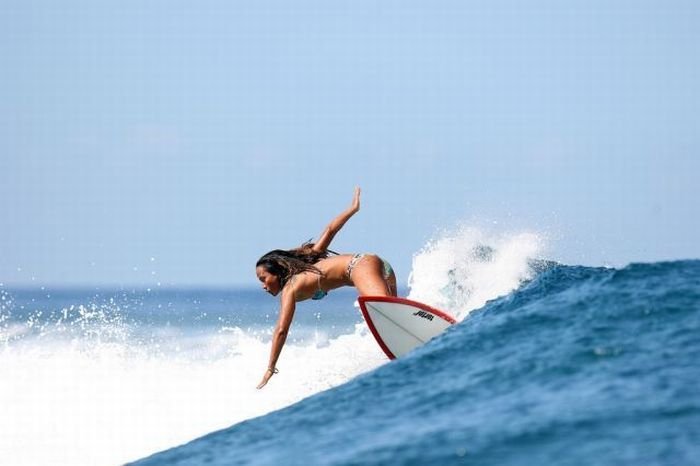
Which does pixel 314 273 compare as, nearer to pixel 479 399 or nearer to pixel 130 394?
pixel 479 399

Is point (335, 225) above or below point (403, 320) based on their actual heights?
above

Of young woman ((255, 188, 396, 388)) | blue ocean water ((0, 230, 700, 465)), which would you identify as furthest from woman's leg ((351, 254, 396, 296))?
blue ocean water ((0, 230, 700, 465))

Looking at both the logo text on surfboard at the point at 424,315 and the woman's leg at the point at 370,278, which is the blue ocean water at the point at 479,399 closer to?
the logo text on surfboard at the point at 424,315

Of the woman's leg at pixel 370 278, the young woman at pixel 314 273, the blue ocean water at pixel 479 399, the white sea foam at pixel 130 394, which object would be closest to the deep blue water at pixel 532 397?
the blue ocean water at pixel 479 399

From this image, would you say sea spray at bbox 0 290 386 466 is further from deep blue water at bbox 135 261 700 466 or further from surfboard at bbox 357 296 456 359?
deep blue water at bbox 135 261 700 466

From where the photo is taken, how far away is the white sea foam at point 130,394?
1101cm

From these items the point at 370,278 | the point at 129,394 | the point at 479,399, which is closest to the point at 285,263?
the point at 370,278

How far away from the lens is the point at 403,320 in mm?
9594

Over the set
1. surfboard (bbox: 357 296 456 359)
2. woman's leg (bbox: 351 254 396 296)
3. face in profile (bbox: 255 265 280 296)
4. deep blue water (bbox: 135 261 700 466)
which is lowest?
deep blue water (bbox: 135 261 700 466)

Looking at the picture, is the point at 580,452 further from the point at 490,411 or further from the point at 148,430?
the point at 148,430

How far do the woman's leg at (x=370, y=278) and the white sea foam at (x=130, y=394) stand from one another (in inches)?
43.9

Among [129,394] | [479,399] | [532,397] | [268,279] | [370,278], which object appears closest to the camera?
[532,397]

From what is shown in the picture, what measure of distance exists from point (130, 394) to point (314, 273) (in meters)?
5.25

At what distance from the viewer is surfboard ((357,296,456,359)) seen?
31.3 feet
